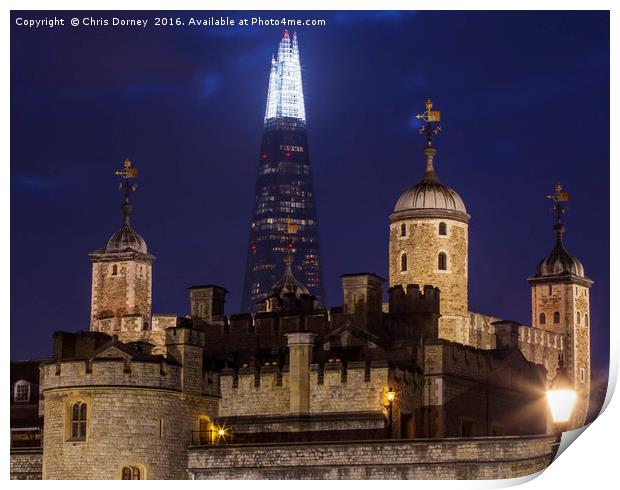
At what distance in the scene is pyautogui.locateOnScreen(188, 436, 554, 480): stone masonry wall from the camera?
56000mm

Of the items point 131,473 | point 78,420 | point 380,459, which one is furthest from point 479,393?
point 78,420

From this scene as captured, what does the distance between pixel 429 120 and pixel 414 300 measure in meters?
9.31

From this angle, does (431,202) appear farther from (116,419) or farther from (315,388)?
(116,419)

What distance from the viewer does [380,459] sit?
2288 inches

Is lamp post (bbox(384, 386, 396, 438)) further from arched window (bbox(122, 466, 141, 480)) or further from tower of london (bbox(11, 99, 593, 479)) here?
arched window (bbox(122, 466, 141, 480))

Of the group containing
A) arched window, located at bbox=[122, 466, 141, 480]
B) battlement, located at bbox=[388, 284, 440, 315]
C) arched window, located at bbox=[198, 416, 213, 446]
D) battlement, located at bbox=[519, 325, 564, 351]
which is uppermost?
battlement, located at bbox=[519, 325, 564, 351]

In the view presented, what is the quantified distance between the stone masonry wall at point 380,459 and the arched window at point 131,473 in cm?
168

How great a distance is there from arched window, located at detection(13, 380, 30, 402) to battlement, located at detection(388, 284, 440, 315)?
16.0 meters

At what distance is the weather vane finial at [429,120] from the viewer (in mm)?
80750

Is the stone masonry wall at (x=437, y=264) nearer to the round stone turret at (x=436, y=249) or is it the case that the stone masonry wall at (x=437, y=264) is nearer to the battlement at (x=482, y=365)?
the round stone turret at (x=436, y=249)

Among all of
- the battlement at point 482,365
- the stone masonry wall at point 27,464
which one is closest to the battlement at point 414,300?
the battlement at point 482,365

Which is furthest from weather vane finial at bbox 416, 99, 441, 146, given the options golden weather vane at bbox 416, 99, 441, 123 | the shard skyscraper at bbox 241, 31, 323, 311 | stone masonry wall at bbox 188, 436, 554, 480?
the shard skyscraper at bbox 241, 31, 323, 311

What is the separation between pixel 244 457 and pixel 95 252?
3730 cm

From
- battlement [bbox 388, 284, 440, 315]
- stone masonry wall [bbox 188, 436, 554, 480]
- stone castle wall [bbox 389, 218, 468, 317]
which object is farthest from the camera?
stone castle wall [bbox 389, 218, 468, 317]
